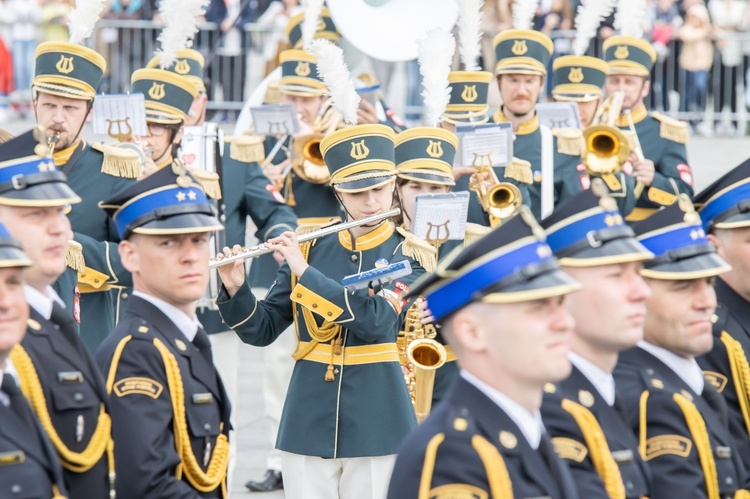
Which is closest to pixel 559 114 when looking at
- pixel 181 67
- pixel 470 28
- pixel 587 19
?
pixel 470 28

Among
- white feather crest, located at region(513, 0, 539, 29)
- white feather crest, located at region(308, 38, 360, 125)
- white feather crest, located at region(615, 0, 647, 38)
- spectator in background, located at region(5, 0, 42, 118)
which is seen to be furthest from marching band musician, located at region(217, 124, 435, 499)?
spectator in background, located at region(5, 0, 42, 118)

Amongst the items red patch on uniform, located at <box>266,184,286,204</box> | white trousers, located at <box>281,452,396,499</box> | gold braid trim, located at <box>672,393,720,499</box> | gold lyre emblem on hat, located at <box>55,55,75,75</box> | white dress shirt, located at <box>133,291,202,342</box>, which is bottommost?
white trousers, located at <box>281,452,396,499</box>

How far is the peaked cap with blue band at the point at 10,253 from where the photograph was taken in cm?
433

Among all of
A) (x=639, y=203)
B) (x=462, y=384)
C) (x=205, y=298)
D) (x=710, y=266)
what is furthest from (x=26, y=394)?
(x=639, y=203)

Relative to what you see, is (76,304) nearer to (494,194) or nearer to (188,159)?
(188,159)

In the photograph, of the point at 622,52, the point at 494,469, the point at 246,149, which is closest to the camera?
the point at 494,469

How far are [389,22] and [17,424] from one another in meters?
9.00

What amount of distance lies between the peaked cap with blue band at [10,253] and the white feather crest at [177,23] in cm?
483

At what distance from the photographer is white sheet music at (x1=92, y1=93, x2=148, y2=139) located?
8195 mm

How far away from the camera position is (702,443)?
5016mm

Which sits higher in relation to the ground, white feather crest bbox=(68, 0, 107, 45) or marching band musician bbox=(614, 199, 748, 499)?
white feather crest bbox=(68, 0, 107, 45)

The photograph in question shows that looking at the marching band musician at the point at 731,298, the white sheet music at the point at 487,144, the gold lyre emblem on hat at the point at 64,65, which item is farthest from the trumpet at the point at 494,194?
the marching band musician at the point at 731,298

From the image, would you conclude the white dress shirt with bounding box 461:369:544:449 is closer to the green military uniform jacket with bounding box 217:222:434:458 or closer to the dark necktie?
the dark necktie

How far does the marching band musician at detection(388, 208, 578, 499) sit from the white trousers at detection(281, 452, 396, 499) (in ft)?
9.06
